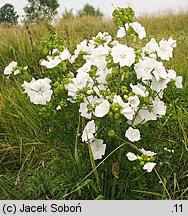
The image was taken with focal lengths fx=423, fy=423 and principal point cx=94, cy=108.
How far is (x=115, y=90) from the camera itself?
2307 millimetres

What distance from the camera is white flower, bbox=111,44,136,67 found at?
2.14m

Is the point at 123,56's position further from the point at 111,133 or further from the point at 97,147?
the point at 97,147

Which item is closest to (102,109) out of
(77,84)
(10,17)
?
(77,84)

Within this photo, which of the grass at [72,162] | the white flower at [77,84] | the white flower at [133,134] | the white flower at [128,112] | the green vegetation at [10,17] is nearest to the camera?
the white flower at [128,112]

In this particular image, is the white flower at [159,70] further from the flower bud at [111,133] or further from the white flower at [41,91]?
the white flower at [41,91]

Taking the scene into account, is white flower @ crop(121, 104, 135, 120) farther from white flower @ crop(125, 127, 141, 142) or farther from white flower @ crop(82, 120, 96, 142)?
white flower @ crop(82, 120, 96, 142)

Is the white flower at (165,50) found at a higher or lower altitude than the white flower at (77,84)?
higher

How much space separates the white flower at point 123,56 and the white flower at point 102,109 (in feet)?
0.72

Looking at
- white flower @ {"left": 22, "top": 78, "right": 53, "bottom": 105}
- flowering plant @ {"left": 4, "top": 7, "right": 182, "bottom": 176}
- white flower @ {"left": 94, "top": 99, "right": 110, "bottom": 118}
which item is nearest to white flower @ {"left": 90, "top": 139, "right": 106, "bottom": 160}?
flowering plant @ {"left": 4, "top": 7, "right": 182, "bottom": 176}

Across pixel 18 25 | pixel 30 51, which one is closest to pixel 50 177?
pixel 30 51

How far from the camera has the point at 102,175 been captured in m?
2.37

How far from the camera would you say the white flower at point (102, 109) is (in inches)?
81.0

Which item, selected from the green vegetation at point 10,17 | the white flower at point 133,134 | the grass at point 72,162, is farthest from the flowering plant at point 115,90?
the green vegetation at point 10,17

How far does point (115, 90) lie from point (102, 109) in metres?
0.26
